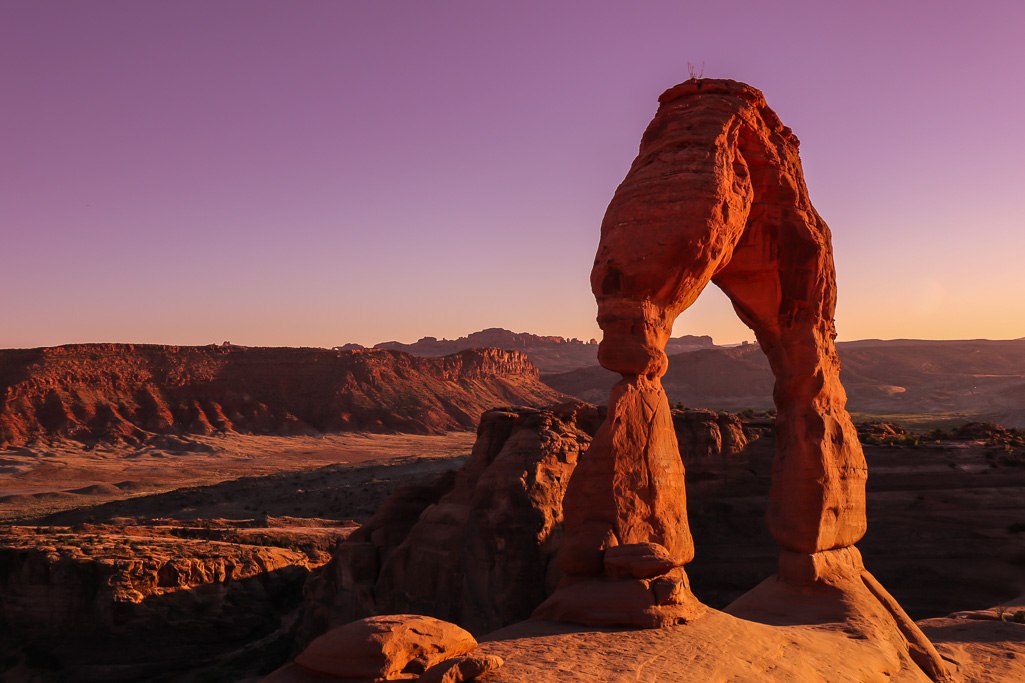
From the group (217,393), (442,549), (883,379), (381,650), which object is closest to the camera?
(381,650)

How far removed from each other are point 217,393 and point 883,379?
92027 mm

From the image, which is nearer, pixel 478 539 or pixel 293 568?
pixel 478 539

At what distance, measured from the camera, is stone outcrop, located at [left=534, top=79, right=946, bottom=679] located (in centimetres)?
803

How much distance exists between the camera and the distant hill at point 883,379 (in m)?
88.7

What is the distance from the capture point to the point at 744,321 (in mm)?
12484

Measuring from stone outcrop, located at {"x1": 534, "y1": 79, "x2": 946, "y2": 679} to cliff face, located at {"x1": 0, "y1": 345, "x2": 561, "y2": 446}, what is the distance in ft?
225

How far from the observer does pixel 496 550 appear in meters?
12.2

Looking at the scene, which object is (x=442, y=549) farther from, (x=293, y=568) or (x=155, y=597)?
(x=293, y=568)

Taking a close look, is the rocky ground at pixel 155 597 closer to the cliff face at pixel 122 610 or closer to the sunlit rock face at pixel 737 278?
the cliff face at pixel 122 610

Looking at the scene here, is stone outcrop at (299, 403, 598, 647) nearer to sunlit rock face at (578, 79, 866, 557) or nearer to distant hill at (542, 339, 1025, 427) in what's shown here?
sunlit rock face at (578, 79, 866, 557)

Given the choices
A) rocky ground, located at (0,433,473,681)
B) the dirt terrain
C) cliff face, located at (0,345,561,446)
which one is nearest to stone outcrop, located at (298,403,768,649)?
rocky ground, located at (0,433,473,681)

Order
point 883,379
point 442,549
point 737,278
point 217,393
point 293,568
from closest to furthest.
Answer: point 737,278, point 442,549, point 293,568, point 217,393, point 883,379

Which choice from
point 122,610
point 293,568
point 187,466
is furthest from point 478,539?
point 187,466

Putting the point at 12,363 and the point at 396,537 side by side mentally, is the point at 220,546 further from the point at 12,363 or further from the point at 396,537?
the point at 12,363
